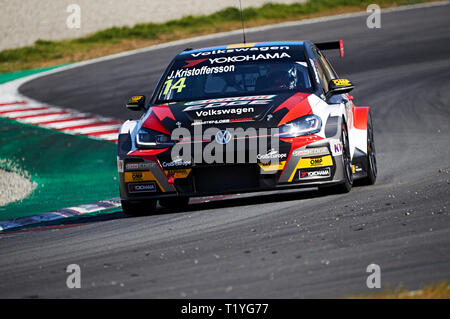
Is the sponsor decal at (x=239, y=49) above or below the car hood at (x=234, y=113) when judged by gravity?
above

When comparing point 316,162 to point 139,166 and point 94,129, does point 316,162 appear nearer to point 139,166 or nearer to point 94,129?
point 139,166

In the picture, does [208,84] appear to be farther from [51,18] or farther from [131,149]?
[51,18]

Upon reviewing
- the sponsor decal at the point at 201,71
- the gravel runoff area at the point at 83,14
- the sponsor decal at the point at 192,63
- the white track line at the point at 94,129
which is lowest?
the gravel runoff area at the point at 83,14

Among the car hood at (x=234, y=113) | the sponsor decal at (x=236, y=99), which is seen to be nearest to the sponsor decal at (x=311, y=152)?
the car hood at (x=234, y=113)

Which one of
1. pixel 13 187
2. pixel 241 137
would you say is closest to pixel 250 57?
pixel 241 137

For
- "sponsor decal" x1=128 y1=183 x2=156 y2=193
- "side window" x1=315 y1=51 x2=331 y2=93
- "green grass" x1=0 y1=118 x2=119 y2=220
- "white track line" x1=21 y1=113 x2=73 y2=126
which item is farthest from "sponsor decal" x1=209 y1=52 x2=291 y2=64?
"white track line" x1=21 y1=113 x2=73 y2=126

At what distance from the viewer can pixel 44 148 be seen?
1316cm

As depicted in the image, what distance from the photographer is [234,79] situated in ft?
26.9

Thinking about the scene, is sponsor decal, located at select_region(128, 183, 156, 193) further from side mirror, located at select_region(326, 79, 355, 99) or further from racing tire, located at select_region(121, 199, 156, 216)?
side mirror, located at select_region(326, 79, 355, 99)

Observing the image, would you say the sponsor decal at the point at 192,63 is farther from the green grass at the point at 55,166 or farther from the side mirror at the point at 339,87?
the green grass at the point at 55,166

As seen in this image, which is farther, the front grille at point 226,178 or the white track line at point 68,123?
the white track line at point 68,123

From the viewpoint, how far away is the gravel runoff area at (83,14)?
82.9 feet

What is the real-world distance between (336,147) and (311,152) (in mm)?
255
